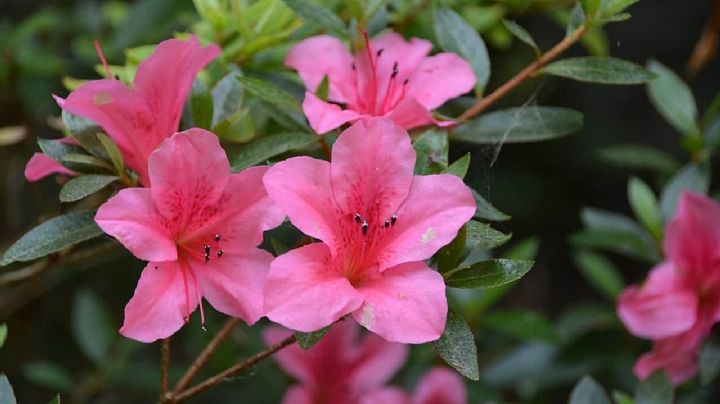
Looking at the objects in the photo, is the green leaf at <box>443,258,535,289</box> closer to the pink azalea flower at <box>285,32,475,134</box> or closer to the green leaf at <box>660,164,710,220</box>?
the pink azalea flower at <box>285,32,475,134</box>

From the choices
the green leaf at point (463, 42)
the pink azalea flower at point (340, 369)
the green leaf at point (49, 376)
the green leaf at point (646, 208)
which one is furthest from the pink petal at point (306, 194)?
the green leaf at point (49, 376)

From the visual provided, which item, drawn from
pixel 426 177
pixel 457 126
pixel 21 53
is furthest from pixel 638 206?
pixel 21 53

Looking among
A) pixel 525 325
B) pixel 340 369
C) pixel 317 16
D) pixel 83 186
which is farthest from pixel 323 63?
pixel 525 325

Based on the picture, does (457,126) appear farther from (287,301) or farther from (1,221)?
(1,221)

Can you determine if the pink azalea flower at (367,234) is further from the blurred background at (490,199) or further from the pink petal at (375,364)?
the pink petal at (375,364)

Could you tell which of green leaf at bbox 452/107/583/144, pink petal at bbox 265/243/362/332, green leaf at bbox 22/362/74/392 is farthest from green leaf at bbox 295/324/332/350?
green leaf at bbox 22/362/74/392

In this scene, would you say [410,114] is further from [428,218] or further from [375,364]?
[375,364]
